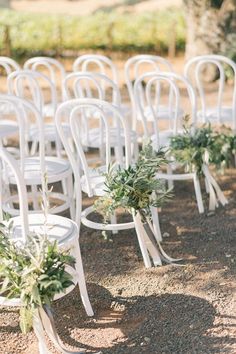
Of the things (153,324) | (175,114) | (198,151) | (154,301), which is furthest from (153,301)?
(175,114)

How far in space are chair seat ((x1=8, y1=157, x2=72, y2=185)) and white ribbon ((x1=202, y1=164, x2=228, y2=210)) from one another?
1271mm

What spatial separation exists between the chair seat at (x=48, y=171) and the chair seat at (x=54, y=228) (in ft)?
2.69

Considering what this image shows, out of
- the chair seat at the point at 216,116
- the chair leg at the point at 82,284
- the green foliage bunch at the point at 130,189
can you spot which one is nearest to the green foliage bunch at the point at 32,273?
the chair leg at the point at 82,284

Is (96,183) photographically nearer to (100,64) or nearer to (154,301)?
(154,301)

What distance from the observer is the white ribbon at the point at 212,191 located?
5.62 meters

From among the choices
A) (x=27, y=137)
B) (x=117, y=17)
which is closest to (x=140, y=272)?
(x=27, y=137)

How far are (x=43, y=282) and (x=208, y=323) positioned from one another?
112 centimetres

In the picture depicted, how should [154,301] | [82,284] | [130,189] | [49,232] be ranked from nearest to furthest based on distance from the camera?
[49,232]
[82,284]
[154,301]
[130,189]

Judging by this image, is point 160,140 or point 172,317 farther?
point 160,140

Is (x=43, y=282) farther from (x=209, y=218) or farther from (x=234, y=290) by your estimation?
(x=209, y=218)

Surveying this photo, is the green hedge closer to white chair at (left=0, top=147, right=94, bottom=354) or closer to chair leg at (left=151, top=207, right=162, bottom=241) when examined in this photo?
chair leg at (left=151, top=207, right=162, bottom=241)

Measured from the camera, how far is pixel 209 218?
220 inches

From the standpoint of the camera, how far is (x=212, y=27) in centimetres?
1069

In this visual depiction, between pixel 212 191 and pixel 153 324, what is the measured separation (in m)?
2.05
